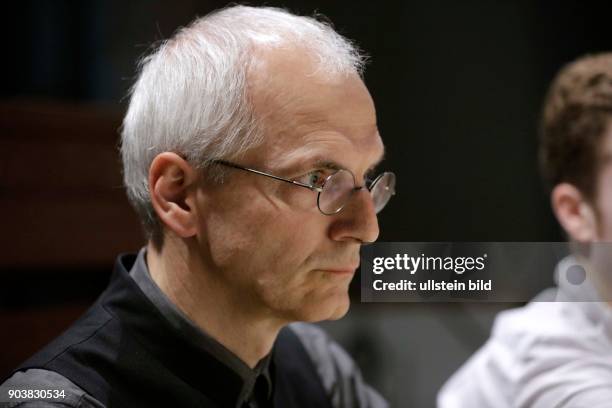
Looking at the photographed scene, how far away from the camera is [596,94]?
47.6 inches

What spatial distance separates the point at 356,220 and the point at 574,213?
0.38 meters

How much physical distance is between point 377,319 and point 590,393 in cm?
35

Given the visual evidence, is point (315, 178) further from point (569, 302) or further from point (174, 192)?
point (569, 302)

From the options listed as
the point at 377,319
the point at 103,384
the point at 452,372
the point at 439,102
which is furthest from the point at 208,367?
the point at 439,102

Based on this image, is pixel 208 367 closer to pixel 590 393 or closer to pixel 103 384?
pixel 103 384

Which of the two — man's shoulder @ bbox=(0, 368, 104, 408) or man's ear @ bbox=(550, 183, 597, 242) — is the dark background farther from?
man's shoulder @ bbox=(0, 368, 104, 408)

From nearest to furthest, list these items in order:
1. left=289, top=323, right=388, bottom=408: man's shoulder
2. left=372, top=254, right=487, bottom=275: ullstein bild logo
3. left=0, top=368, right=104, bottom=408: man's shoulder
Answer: left=0, top=368, right=104, bottom=408: man's shoulder → left=372, top=254, right=487, bottom=275: ullstein bild logo → left=289, top=323, right=388, bottom=408: man's shoulder

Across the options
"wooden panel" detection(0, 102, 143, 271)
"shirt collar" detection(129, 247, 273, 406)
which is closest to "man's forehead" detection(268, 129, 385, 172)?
"shirt collar" detection(129, 247, 273, 406)

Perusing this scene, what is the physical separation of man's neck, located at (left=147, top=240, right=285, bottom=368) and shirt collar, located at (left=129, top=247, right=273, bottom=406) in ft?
0.03

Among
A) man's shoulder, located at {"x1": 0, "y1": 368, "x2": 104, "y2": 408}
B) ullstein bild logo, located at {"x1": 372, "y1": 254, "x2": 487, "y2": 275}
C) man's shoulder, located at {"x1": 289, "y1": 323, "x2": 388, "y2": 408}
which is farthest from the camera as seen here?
man's shoulder, located at {"x1": 289, "y1": 323, "x2": 388, "y2": 408}

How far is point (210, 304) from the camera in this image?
1.07 metres

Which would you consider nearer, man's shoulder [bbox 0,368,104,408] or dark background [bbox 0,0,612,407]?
man's shoulder [bbox 0,368,104,408]

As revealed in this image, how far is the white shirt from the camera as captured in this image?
1.12m

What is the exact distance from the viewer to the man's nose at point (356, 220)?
102 cm
